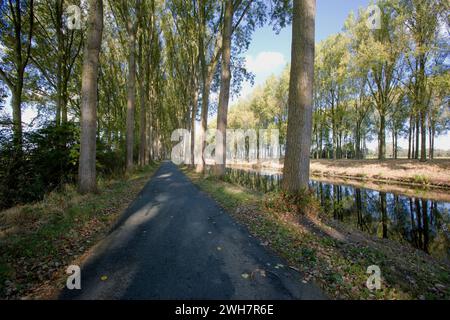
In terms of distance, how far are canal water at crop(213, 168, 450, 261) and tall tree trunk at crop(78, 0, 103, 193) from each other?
7.16 m

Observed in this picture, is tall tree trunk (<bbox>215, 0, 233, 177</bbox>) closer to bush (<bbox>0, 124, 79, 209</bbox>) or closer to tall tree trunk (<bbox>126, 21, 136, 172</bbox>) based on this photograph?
tall tree trunk (<bbox>126, 21, 136, 172</bbox>)

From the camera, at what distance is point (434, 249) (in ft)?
18.6

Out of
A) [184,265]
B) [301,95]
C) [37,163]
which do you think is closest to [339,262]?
[184,265]

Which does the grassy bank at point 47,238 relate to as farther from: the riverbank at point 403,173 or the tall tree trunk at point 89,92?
the riverbank at point 403,173

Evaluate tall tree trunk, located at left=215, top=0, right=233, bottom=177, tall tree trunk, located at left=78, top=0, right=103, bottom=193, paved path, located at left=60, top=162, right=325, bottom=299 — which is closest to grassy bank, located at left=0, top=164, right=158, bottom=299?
paved path, located at left=60, top=162, right=325, bottom=299

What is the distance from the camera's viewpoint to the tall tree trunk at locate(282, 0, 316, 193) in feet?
18.9

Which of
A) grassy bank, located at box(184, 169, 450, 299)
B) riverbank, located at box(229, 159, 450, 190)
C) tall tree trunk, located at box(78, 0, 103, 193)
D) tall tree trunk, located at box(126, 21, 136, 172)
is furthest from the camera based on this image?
riverbank, located at box(229, 159, 450, 190)

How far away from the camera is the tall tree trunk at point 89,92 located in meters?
7.13

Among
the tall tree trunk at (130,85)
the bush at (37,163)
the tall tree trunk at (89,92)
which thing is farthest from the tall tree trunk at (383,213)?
the tall tree trunk at (130,85)

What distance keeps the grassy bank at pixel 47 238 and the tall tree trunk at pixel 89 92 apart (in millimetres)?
1195

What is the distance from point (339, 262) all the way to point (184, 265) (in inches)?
102
